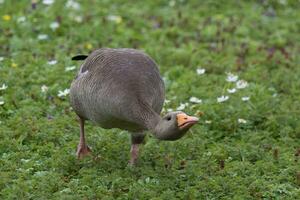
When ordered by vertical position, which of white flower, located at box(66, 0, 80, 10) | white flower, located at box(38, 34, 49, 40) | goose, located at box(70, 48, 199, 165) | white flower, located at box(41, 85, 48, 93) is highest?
goose, located at box(70, 48, 199, 165)

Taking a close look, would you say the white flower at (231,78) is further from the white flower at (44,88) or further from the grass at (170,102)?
the white flower at (44,88)

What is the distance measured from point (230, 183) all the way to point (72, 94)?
5.82 feet

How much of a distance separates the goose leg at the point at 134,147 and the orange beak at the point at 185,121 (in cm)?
123

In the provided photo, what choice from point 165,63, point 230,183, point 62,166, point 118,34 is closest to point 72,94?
point 62,166

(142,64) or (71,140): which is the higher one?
(142,64)

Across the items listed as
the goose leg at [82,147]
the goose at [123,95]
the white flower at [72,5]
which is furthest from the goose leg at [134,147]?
the white flower at [72,5]

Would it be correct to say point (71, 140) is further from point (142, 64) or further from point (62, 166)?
point (142, 64)

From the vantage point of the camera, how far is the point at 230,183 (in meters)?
6.51

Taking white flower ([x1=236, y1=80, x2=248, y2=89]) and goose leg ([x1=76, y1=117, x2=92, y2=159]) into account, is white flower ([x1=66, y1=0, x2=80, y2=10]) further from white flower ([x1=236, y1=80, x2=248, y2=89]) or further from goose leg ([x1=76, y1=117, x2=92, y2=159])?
goose leg ([x1=76, y1=117, x2=92, y2=159])

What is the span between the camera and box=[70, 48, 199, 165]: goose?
20.3 ft

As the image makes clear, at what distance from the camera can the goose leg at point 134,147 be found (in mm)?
6879

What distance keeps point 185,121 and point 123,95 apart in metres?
0.86

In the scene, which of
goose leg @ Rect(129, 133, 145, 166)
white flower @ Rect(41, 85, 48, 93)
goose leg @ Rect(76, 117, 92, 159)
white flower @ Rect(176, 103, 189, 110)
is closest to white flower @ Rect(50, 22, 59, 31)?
white flower @ Rect(41, 85, 48, 93)

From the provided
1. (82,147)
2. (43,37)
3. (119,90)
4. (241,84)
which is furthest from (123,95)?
(43,37)
